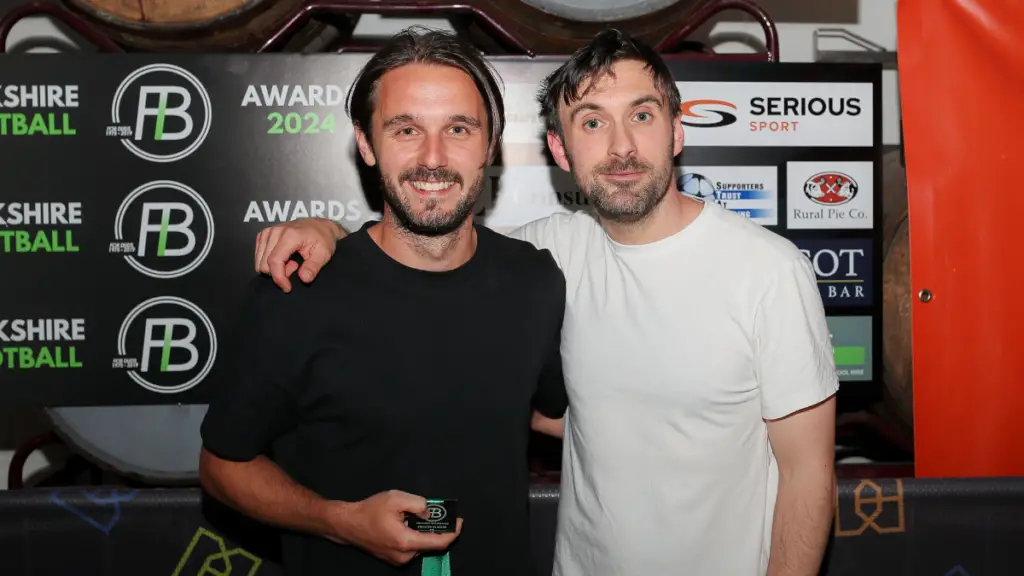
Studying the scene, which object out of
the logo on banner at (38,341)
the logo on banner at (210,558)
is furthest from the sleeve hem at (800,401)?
the logo on banner at (38,341)

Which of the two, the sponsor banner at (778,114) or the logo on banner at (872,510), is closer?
the logo on banner at (872,510)

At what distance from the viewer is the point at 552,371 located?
5.76ft

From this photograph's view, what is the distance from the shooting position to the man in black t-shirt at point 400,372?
145 cm

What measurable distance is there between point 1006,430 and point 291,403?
2287 millimetres

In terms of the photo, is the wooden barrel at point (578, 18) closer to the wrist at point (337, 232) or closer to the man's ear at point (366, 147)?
the man's ear at point (366, 147)

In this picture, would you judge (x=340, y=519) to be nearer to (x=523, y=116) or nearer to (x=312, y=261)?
(x=312, y=261)

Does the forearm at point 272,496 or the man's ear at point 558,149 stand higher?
the man's ear at point 558,149

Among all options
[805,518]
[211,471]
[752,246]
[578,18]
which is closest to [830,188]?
[578,18]

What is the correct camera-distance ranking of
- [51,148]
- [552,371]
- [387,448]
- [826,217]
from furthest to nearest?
[826,217] < [51,148] < [552,371] < [387,448]

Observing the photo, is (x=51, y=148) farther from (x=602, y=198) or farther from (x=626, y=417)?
(x=626, y=417)

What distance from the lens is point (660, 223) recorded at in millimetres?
1600

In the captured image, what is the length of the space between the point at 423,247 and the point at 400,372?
26cm

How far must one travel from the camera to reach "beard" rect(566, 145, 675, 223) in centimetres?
155

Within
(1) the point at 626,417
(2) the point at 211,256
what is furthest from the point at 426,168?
(2) the point at 211,256
